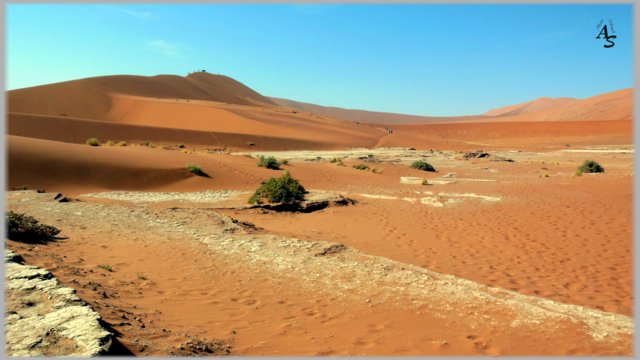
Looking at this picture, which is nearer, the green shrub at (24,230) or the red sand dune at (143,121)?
the green shrub at (24,230)

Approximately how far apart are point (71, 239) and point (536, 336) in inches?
315

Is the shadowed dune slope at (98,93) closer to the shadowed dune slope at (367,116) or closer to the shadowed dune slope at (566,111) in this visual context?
the shadowed dune slope at (566,111)

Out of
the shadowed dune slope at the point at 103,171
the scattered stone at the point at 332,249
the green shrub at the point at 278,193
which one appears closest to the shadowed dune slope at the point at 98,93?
the shadowed dune slope at the point at 103,171

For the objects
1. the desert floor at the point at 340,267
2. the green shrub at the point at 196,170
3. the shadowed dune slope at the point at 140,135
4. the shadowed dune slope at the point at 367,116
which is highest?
the shadowed dune slope at the point at 367,116

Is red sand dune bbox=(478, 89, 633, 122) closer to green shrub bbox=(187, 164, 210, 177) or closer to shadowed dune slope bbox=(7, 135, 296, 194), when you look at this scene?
shadowed dune slope bbox=(7, 135, 296, 194)

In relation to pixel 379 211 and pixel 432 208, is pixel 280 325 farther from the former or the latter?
pixel 432 208

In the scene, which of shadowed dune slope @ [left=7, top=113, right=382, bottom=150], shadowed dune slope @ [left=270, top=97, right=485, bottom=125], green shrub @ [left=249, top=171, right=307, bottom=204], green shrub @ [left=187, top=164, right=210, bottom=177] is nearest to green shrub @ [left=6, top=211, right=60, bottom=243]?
green shrub @ [left=249, top=171, right=307, bottom=204]

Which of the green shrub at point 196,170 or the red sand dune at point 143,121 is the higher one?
the red sand dune at point 143,121

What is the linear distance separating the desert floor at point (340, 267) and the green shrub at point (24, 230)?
Answer: 0.35 meters

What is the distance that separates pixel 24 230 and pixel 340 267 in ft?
17.8

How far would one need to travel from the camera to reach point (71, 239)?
8328 mm

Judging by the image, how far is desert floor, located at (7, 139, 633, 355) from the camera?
4730 millimetres

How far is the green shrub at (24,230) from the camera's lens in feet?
24.0

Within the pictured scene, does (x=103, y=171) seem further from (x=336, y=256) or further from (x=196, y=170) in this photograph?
(x=336, y=256)
